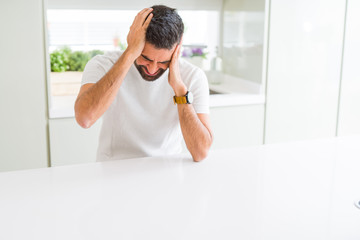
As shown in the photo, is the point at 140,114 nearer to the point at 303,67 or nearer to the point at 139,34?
the point at 139,34

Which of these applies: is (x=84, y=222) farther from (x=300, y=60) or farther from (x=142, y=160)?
(x=300, y=60)

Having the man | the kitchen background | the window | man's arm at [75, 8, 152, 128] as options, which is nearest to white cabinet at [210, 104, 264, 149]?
the kitchen background

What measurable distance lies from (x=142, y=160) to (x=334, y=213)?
0.71 meters

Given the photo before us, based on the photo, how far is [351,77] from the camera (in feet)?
10.7

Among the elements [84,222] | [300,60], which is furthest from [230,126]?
[84,222]

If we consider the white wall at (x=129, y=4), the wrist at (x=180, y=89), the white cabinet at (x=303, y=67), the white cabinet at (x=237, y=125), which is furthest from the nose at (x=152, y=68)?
the white wall at (x=129, y=4)

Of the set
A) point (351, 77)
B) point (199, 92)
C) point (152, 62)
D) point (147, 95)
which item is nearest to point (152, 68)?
point (152, 62)

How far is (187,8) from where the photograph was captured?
3.37m

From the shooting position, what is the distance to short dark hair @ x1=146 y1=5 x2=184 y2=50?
1625 millimetres

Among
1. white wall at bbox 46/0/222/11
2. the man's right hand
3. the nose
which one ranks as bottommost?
the nose

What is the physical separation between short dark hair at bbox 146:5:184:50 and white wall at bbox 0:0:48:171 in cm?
104

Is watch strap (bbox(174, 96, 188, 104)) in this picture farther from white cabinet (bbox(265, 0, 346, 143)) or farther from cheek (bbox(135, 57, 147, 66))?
white cabinet (bbox(265, 0, 346, 143))

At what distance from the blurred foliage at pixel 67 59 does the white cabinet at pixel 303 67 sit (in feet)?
4.33

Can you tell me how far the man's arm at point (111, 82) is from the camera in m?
1.64
